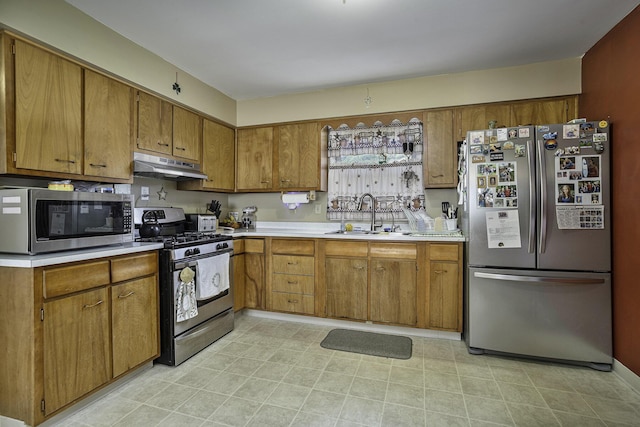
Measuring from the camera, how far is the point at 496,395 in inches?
78.9

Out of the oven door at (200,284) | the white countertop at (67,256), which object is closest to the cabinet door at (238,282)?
the oven door at (200,284)

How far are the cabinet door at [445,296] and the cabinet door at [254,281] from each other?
5.71 feet

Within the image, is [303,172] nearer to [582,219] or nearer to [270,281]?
[270,281]

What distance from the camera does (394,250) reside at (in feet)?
9.71

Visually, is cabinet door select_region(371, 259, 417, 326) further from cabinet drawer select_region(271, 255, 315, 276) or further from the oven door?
the oven door

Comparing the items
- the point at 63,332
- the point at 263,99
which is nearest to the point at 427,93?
the point at 263,99

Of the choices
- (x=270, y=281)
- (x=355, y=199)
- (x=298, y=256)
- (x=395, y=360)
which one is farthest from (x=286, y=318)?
(x=355, y=199)

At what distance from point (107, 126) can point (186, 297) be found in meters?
1.46

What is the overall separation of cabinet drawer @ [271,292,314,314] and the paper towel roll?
1.12 meters

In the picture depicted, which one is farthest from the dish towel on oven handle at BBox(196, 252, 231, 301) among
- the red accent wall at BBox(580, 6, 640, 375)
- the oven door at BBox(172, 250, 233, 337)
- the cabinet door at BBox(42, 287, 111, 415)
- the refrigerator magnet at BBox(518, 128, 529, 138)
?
the red accent wall at BBox(580, 6, 640, 375)

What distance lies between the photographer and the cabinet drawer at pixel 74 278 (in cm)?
167

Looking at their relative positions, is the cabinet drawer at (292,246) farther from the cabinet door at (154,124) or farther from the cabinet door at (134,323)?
the cabinet door at (154,124)

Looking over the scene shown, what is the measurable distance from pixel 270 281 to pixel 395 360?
151 centimetres

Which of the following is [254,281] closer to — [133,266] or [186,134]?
[133,266]
